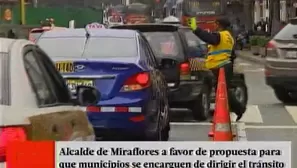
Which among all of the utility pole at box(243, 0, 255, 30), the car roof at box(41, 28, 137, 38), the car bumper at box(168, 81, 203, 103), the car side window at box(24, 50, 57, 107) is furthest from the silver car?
the utility pole at box(243, 0, 255, 30)

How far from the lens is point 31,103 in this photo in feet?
15.5

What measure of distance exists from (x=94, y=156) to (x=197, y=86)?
29.1 feet

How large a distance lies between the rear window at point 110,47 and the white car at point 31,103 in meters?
4.02

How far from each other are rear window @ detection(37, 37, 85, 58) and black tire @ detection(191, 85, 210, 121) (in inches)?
155

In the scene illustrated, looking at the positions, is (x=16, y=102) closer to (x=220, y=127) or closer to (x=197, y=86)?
(x=220, y=127)

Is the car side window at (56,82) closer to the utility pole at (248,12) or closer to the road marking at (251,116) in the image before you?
the road marking at (251,116)

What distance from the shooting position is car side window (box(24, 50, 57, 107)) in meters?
4.89

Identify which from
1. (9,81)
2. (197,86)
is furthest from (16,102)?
(197,86)

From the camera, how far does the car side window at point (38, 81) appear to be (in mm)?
4895

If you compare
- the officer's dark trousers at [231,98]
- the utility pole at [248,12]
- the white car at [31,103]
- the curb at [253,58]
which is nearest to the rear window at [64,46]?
the officer's dark trousers at [231,98]

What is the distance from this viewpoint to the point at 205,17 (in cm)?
4353
